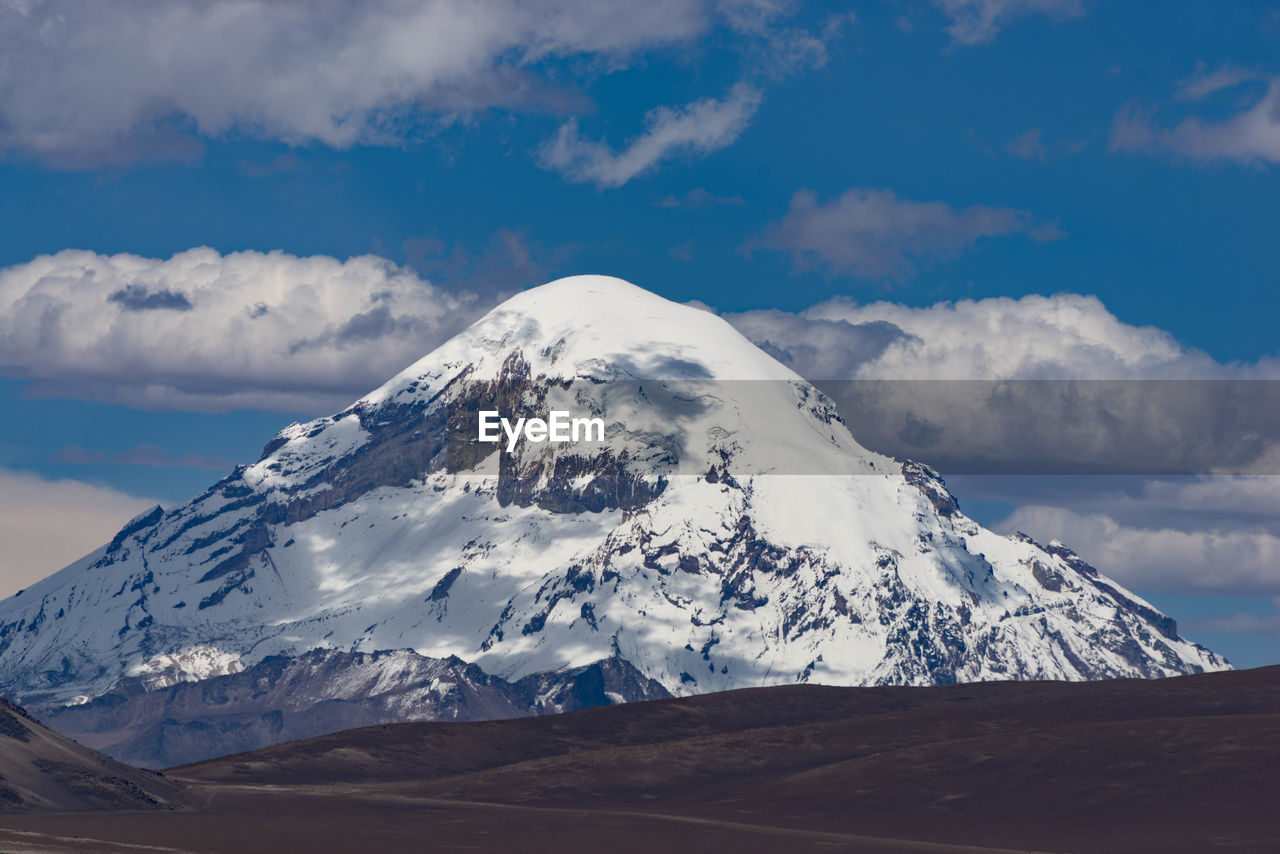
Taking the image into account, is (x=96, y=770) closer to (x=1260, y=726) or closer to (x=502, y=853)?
(x=502, y=853)

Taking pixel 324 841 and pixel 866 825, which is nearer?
pixel 324 841

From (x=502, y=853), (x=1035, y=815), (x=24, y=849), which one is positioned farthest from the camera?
(x=1035, y=815)

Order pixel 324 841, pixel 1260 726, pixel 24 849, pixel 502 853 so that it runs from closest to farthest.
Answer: pixel 24 849, pixel 502 853, pixel 324 841, pixel 1260 726

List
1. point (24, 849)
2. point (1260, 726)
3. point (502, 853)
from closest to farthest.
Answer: point (24, 849), point (502, 853), point (1260, 726)

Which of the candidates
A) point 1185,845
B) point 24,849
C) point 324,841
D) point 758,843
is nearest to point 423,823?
point 324,841

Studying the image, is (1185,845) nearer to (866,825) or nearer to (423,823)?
(866,825)

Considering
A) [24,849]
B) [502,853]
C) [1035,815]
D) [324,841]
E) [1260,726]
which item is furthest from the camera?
[1260,726]

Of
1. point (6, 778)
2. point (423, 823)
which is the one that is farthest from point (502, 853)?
point (6, 778)

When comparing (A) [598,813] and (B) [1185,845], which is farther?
(A) [598,813]
